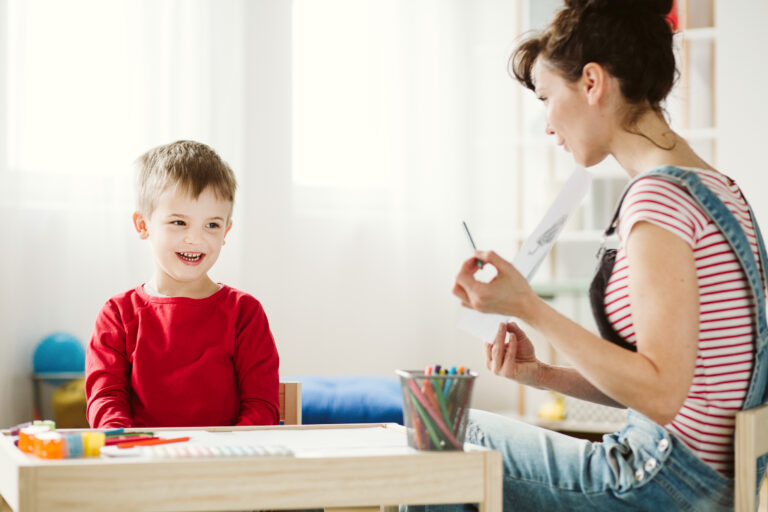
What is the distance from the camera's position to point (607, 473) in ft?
3.43

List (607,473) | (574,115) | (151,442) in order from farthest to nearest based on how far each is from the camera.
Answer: (574,115) → (607,473) → (151,442)

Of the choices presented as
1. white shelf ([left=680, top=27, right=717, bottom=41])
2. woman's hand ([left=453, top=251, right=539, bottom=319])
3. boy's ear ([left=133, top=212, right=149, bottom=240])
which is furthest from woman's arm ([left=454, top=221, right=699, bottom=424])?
white shelf ([left=680, top=27, right=717, bottom=41])

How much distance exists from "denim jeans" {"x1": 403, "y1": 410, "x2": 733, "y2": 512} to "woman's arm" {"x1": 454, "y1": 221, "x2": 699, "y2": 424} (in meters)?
0.07

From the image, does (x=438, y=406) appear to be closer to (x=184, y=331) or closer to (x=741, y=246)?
(x=741, y=246)

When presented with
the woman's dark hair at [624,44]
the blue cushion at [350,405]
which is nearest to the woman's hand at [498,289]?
the woman's dark hair at [624,44]

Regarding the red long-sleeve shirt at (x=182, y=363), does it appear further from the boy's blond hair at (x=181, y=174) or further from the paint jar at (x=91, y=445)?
the paint jar at (x=91, y=445)

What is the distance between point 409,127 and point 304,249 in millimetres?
653

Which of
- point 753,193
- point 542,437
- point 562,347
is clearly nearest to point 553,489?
point 542,437

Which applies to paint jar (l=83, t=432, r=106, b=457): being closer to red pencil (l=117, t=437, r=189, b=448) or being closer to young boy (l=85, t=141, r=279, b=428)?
red pencil (l=117, t=437, r=189, b=448)

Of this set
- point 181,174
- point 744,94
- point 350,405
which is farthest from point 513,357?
point 744,94

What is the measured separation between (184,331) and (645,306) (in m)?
0.80

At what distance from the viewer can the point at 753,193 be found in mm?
3244

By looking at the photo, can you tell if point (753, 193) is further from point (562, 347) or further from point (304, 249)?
point (562, 347)

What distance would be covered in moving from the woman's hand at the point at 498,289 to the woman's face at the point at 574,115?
29cm
